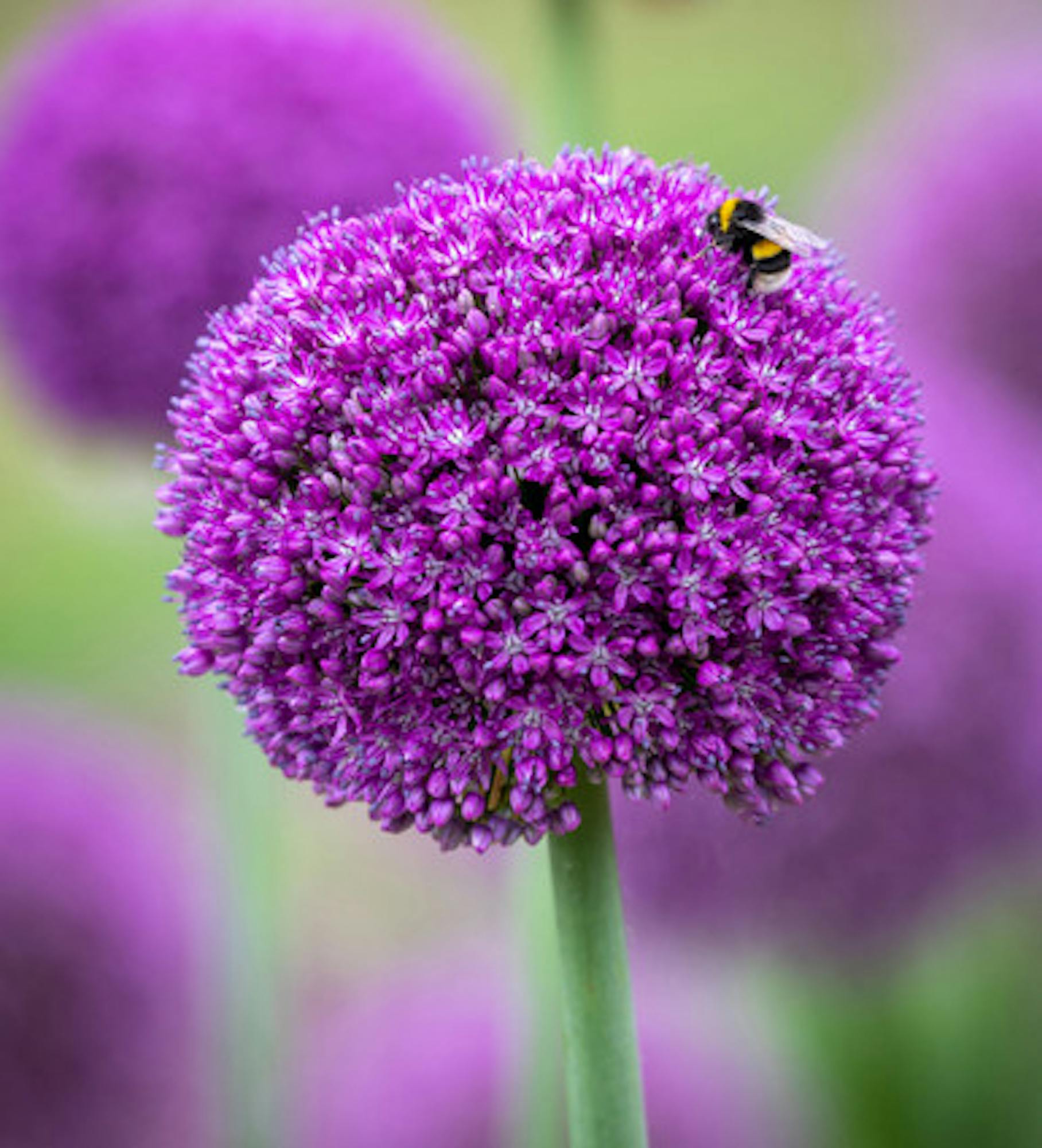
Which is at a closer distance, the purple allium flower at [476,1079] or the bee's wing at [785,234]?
the bee's wing at [785,234]

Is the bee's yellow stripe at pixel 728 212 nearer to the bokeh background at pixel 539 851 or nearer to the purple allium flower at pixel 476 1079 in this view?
the bokeh background at pixel 539 851

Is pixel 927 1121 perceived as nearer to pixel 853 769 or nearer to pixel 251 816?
pixel 853 769

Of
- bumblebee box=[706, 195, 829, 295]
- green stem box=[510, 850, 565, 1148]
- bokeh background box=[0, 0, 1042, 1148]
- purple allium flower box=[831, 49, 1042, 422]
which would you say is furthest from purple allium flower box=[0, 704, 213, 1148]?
bumblebee box=[706, 195, 829, 295]

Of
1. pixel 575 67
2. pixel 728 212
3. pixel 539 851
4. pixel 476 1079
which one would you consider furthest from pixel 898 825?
pixel 728 212

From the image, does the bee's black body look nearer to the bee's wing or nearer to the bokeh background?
the bee's wing

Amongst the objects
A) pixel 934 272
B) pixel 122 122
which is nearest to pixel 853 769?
pixel 934 272

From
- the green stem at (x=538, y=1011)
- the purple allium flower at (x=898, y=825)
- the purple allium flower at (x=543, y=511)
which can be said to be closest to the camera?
the purple allium flower at (x=543, y=511)

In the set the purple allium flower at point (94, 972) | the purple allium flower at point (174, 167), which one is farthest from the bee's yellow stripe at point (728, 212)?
the purple allium flower at point (94, 972)
